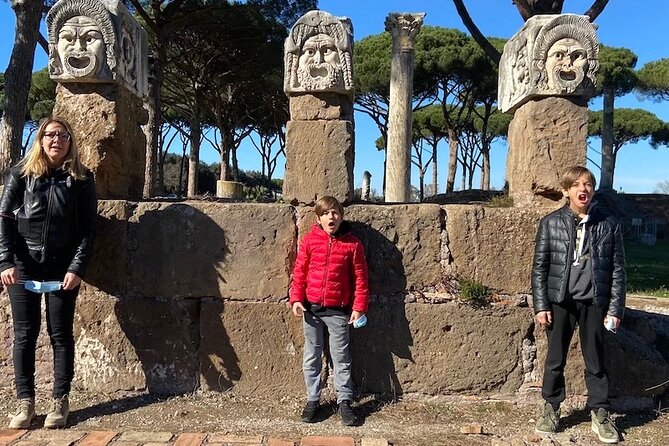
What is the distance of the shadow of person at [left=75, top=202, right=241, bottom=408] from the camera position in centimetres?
382

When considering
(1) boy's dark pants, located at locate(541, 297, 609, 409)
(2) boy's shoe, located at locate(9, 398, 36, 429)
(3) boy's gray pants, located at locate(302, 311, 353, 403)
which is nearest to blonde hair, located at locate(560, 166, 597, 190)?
(1) boy's dark pants, located at locate(541, 297, 609, 409)

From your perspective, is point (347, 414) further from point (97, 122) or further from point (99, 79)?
point (99, 79)

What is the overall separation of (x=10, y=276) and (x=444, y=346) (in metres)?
2.78

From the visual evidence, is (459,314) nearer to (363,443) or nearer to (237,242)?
(363,443)

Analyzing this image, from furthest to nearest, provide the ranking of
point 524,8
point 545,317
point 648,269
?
1. point 648,269
2. point 524,8
3. point 545,317

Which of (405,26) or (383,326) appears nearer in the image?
(383,326)

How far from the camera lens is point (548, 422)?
3.29 m

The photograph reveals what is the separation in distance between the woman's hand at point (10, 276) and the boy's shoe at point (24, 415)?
2.39ft

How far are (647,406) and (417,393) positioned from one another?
1.60 meters

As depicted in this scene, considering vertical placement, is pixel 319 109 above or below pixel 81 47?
below

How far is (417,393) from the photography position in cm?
379

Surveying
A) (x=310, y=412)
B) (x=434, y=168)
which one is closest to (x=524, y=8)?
(x=310, y=412)

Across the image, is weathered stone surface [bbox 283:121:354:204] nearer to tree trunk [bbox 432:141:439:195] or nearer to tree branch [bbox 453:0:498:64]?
tree branch [bbox 453:0:498:64]

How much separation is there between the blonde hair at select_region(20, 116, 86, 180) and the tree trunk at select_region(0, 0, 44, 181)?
401 cm
